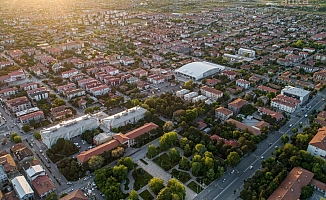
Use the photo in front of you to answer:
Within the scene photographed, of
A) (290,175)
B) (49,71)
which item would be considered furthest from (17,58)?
(290,175)

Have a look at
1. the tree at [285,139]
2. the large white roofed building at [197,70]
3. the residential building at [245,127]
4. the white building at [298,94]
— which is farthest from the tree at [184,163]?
the large white roofed building at [197,70]

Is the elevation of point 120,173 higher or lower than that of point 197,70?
lower

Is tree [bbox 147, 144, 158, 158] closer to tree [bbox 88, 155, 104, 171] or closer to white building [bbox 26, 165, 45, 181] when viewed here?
tree [bbox 88, 155, 104, 171]

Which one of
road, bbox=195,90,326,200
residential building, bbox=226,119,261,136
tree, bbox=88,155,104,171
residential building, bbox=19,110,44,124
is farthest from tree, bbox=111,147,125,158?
residential building, bbox=19,110,44,124

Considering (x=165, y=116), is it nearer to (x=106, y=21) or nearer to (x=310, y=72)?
(x=310, y=72)

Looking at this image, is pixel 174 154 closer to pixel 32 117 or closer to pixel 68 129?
pixel 68 129

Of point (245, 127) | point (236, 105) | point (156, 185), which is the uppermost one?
point (236, 105)

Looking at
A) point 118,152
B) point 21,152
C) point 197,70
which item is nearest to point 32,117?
point 21,152
